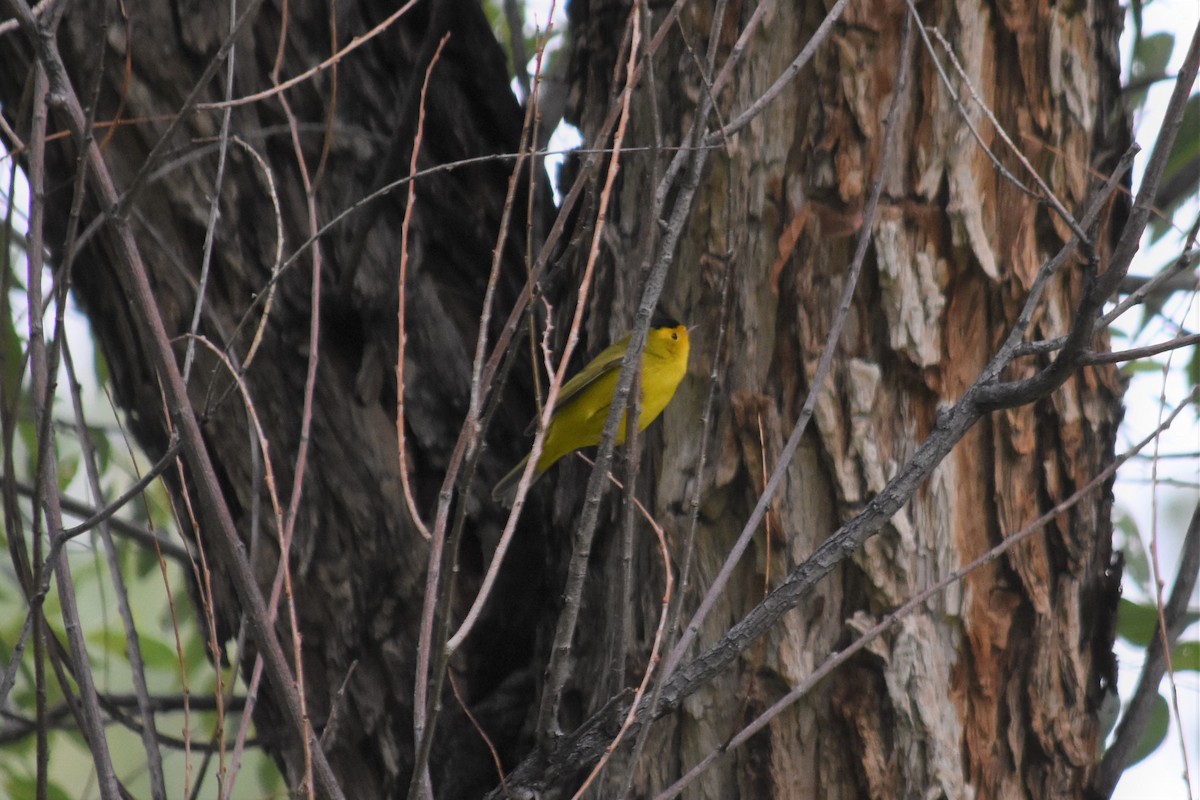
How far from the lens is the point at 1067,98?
7.73 ft

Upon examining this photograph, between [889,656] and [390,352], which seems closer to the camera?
[889,656]

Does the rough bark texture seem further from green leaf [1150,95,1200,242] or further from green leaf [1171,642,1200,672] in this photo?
green leaf [1150,95,1200,242]

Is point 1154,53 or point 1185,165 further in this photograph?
point 1154,53

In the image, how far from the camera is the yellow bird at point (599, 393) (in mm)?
2828

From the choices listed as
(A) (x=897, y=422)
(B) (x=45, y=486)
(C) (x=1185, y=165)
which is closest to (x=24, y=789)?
(B) (x=45, y=486)

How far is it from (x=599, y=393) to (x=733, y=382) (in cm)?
108

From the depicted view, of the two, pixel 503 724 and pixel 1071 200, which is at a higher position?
pixel 1071 200

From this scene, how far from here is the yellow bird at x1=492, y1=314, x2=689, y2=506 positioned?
2.83 m

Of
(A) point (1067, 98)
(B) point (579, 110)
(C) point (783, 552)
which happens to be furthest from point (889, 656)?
(B) point (579, 110)

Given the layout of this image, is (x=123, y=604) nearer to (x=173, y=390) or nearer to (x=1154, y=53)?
(x=173, y=390)

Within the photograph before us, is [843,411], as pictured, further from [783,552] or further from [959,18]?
[959,18]

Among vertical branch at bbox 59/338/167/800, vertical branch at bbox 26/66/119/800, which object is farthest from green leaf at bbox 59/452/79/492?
vertical branch at bbox 26/66/119/800

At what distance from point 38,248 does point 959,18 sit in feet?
5.80

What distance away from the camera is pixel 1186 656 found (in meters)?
2.79
